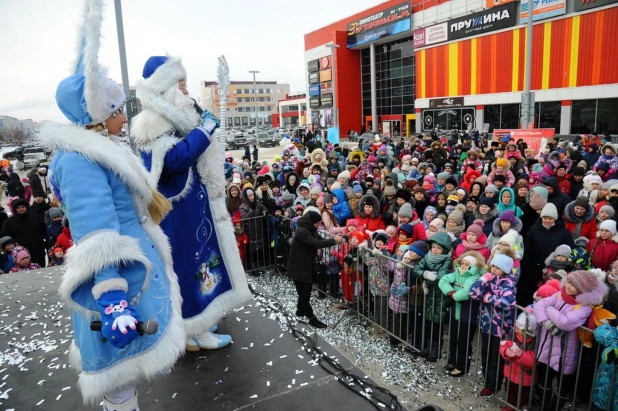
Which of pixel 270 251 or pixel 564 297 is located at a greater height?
pixel 564 297

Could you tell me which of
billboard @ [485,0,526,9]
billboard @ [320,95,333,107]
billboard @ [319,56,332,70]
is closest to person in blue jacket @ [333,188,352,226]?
billboard @ [485,0,526,9]

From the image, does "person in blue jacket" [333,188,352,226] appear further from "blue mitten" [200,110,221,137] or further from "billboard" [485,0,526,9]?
"billboard" [485,0,526,9]

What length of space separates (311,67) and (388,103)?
11.8 metres

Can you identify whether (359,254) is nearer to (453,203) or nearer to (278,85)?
(453,203)

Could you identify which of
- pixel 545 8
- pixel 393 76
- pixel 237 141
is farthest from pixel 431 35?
pixel 237 141

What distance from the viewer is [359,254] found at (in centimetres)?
550

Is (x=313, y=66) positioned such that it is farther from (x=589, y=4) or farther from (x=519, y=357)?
(x=519, y=357)

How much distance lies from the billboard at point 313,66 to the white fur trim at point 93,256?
165ft

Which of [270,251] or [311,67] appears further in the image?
[311,67]

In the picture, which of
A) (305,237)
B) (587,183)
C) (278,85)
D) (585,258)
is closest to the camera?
(585,258)

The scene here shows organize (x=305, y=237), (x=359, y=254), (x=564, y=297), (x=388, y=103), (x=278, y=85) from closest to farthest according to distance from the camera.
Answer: (x=564, y=297) < (x=305, y=237) < (x=359, y=254) < (x=388, y=103) < (x=278, y=85)

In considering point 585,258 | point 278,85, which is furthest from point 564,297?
point 278,85

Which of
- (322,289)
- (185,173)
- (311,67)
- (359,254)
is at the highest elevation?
(311,67)

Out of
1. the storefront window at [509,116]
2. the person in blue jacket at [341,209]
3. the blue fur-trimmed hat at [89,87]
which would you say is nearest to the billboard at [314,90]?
the storefront window at [509,116]
